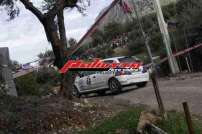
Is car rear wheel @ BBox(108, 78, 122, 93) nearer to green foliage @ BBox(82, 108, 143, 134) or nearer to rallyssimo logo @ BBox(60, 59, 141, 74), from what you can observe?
green foliage @ BBox(82, 108, 143, 134)

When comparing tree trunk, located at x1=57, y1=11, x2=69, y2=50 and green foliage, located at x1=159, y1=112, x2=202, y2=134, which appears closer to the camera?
green foliage, located at x1=159, y1=112, x2=202, y2=134

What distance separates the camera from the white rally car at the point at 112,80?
77.3 feet

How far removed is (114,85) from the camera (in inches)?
950

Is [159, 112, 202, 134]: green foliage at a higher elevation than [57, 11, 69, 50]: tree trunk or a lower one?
lower

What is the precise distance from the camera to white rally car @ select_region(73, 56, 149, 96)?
2356 cm

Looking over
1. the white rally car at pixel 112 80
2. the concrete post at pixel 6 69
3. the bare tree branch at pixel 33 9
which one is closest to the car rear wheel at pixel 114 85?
the white rally car at pixel 112 80

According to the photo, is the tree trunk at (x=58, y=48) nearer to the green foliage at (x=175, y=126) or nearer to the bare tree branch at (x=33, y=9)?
the bare tree branch at (x=33, y=9)

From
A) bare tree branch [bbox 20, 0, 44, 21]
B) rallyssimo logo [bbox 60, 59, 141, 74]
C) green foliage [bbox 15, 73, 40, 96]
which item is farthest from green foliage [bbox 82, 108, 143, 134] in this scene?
green foliage [bbox 15, 73, 40, 96]

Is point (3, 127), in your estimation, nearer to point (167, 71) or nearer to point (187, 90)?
point (187, 90)

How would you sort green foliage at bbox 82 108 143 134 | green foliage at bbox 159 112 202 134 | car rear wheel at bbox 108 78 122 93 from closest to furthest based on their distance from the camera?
green foliage at bbox 159 112 202 134 < green foliage at bbox 82 108 143 134 < car rear wheel at bbox 108 78 122 93

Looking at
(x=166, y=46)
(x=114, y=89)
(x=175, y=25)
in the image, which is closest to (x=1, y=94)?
(x=114, y=89)

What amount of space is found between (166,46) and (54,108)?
53.5 feet

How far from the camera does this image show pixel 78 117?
12.6 metres

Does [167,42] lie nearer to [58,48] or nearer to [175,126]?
[58,48]
